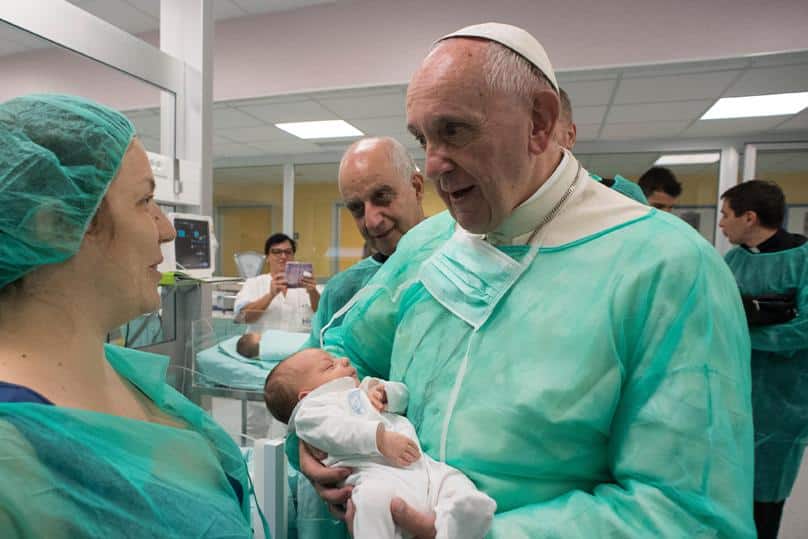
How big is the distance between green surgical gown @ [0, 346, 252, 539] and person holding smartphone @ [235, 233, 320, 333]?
154cm

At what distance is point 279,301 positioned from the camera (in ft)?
10.3

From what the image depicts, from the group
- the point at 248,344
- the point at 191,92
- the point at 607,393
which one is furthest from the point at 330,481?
the point at 191,92

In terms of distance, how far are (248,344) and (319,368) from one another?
1200mm

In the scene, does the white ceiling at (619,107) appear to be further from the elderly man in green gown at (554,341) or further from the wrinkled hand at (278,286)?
the elderly man in green gown at (554,341)

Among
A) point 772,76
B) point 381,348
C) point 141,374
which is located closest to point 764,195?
point 772,76

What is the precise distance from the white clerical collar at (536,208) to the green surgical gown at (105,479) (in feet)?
2.15

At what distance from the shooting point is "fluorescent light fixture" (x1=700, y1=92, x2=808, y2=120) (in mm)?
A: 3971

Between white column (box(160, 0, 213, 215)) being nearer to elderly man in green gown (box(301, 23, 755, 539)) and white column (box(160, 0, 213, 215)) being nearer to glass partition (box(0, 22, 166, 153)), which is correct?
glass partition (box(0, 22, 166, 153))

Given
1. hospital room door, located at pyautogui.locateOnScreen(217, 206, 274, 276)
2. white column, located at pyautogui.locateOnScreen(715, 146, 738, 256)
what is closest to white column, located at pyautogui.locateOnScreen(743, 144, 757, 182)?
white column, located at pyautogui.locateOnScreen(715, 146, 738, 256)

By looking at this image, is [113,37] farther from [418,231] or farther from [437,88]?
[437,88]

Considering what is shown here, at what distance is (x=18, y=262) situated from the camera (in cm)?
62

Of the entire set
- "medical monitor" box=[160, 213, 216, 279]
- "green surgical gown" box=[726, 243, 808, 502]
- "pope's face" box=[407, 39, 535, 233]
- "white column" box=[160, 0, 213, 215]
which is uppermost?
"white column" box=[160, 0, 213, 215]

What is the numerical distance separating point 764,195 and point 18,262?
2.91 meters

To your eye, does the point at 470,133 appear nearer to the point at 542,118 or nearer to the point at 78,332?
the point at 542,118
